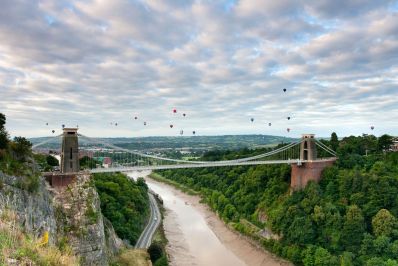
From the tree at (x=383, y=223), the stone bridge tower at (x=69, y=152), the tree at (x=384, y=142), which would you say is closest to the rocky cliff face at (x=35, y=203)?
the stone bridge tower at (x=69, y=152)

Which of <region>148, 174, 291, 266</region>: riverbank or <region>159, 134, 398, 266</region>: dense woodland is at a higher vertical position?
<region>159, 134, 398, 266</region>: dense woodland

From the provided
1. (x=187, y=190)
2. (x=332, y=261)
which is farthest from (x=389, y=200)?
(x=187, y=190)

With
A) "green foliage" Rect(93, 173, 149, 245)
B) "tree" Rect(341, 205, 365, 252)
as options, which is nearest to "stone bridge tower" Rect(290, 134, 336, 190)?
"tree" Rect(341, 205, 365, 252)

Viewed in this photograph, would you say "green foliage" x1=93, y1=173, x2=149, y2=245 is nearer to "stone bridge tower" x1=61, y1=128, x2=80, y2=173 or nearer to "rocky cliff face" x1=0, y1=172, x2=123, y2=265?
"rocky cliff face" x1=0, y1=172, x2=123, y2=265

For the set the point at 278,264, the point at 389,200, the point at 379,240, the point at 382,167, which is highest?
the point at 382,167

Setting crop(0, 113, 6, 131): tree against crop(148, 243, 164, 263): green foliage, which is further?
crop(148, 243, 164, 263): green foliage

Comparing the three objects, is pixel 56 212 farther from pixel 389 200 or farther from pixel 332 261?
pixel 389 200

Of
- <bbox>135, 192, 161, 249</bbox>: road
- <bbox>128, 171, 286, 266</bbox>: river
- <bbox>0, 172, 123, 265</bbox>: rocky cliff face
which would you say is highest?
<bbox>0, 172, 123, 265</bbox>: rocky cliff face
